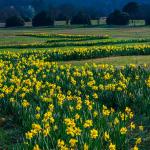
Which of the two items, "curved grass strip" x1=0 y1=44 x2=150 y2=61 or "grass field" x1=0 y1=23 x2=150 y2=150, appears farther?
"curved grass strip" x1=0 y1=44 x2=150 y2=61

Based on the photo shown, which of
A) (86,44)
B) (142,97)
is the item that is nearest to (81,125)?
(142,97)

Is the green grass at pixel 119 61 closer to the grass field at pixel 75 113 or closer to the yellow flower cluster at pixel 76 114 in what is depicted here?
the grass field at pixel 75 113

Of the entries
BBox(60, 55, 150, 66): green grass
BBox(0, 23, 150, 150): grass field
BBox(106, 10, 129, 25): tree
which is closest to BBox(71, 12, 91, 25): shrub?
BBox(106, 10, 129, 25): tree

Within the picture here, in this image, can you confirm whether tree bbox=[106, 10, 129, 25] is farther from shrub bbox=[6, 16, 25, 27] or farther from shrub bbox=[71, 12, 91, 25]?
shrub bbox=[6, 16, 25, 27]

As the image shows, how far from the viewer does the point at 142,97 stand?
1309cm

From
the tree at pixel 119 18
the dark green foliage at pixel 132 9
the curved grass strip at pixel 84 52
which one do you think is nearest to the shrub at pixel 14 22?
the tree at pixel 119 18

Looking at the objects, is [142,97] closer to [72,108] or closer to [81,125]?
[72,108]

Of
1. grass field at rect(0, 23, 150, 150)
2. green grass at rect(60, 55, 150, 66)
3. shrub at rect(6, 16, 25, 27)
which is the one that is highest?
grass field at rect(0, 23, 150, 150)

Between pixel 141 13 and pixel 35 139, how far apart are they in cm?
11278

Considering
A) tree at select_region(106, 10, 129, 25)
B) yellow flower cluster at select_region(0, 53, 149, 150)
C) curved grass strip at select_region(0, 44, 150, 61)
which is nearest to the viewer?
yellow flower cluster at select_region(0, 53, 149, 150)

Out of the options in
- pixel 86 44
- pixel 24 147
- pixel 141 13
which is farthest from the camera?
pixel 141 13

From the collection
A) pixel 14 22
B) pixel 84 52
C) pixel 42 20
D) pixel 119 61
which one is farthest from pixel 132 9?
pixel 119 61

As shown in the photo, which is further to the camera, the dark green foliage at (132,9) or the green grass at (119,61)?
the dark green foliage at (132,9)

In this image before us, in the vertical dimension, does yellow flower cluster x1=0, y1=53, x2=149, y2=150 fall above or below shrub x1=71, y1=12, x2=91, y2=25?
above
